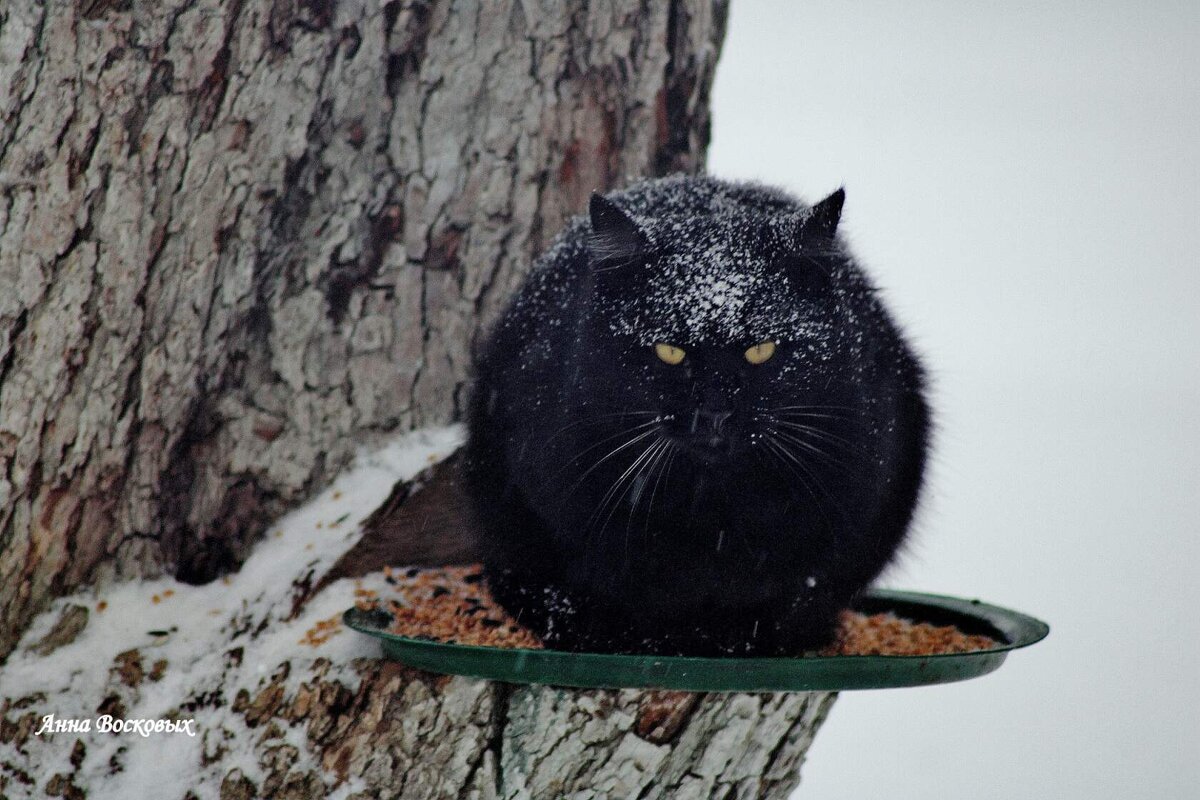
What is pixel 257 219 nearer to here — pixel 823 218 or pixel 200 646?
pixel 200 646

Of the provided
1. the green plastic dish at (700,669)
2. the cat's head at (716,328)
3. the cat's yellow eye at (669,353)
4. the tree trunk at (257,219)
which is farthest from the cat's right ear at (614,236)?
the tree trunk at (257,219)

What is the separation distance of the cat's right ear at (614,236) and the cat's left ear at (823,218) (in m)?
0.23

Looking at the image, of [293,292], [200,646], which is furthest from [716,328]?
[200,646]

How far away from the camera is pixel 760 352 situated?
1.49m

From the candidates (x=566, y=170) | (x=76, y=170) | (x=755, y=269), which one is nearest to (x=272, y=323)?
(x=76, y=170)

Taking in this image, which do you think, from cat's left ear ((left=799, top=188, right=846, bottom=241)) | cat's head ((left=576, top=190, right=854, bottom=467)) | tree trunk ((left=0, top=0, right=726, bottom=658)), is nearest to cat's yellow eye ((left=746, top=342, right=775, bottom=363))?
cat's head ((left=576, top=190, right=854, bottom=467))

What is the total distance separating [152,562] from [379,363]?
0.56 meters

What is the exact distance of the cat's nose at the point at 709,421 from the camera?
145cm

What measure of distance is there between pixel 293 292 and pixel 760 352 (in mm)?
1016

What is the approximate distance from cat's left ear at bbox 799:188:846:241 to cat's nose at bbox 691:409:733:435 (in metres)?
0.29

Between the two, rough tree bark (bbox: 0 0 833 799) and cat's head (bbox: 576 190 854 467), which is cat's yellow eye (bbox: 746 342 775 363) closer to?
cat's head (bbox: 576 190 854 467)

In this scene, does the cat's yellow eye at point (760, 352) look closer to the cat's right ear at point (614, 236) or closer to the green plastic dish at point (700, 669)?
the cat's right ear at point (614, 236)

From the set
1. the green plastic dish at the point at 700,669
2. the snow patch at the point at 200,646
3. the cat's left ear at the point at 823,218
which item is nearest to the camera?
the green plastic dish at the point at 700,669

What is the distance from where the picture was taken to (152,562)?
200cm
